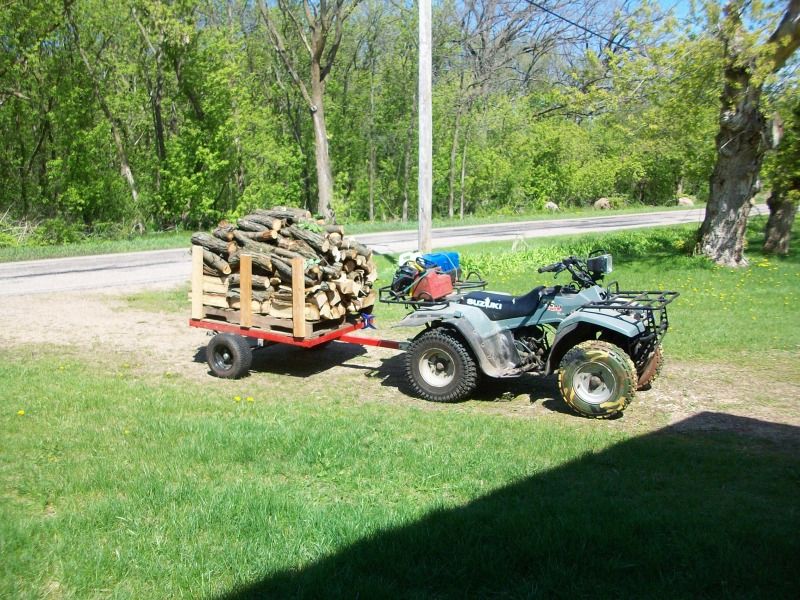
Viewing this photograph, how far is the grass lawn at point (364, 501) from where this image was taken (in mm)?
3691

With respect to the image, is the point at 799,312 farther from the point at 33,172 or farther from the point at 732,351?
the point at 33,172

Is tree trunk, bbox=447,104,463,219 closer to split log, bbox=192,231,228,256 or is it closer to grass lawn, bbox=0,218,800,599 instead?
split log, bbox=192,231,228,256

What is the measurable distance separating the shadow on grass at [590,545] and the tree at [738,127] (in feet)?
40.0

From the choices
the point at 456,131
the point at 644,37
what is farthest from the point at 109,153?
the point at 644,37

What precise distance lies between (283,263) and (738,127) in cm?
1206

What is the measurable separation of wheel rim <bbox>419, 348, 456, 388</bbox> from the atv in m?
0.01

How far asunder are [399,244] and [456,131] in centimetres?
1562

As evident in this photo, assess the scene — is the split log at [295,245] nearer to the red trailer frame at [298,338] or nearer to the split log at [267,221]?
the split log at [267,221]

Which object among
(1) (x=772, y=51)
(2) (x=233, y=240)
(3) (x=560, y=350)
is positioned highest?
(1) (x=772, y=51)

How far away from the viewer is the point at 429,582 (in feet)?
12.1

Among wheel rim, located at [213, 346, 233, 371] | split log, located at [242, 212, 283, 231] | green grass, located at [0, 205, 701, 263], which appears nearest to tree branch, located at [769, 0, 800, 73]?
split log, located at [242, 212, 283, 231]

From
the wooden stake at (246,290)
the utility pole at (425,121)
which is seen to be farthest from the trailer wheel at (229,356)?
the utility pole at (425,121)

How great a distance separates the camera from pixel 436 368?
762cm

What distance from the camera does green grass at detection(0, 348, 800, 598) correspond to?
3.69 m
